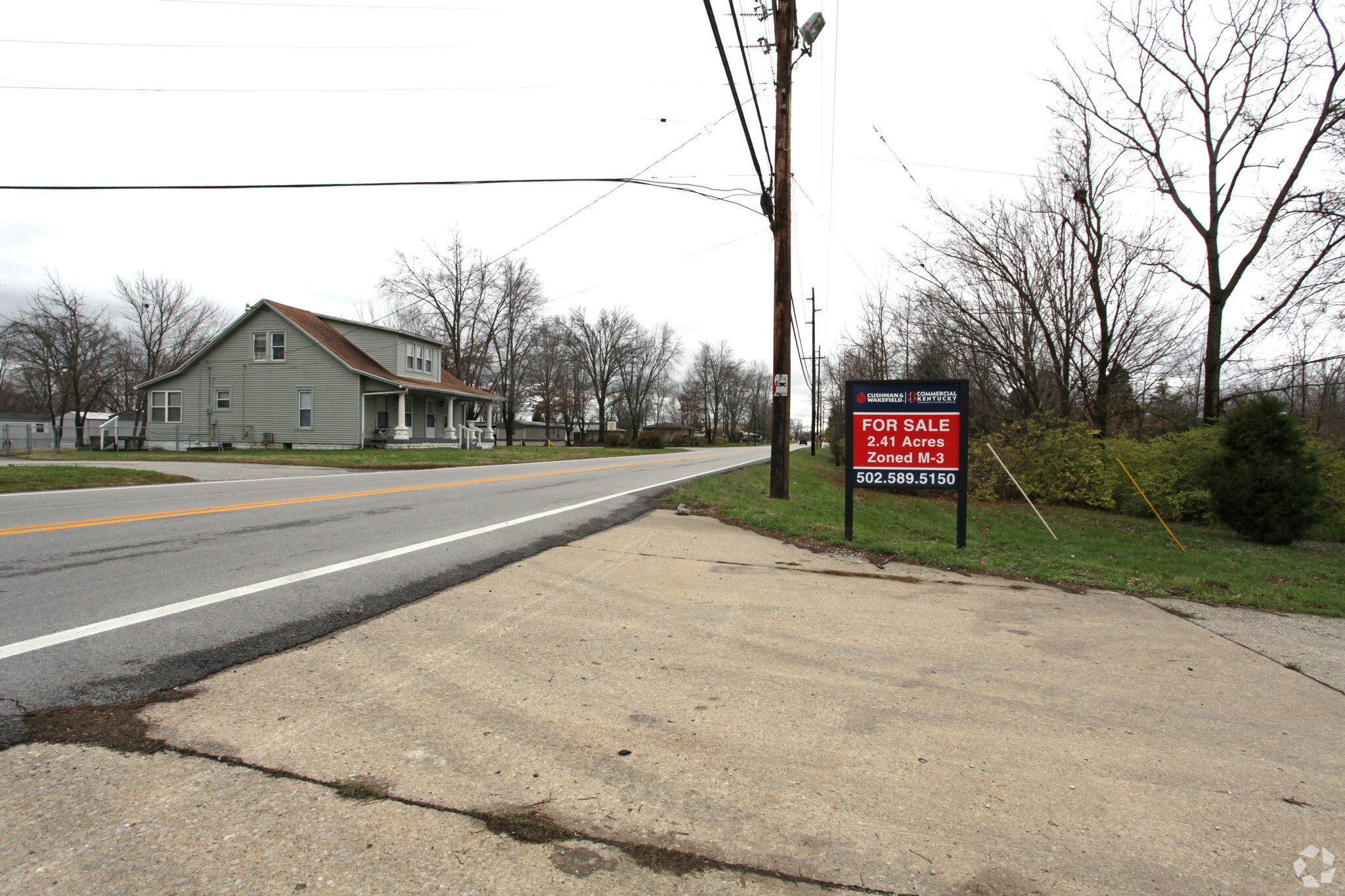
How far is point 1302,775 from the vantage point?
9.41 ft

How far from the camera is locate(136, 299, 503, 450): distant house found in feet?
100

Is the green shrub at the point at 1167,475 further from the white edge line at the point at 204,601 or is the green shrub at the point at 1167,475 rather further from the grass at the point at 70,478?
the grass at the point at 70,478

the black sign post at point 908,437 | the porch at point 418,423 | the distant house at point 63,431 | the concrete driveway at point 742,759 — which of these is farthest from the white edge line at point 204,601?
the distant house at point 63,431

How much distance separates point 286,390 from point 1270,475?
35369mm

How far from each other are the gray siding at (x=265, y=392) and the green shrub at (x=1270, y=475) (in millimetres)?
31024

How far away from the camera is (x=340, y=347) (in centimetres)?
3189

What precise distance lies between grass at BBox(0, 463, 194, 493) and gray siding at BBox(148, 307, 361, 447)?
15.8 meters

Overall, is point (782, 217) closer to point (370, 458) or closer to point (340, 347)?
point (370, 458)

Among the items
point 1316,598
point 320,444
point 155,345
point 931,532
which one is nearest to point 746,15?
point 931,532

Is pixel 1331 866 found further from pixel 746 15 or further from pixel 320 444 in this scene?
pixel 320 444

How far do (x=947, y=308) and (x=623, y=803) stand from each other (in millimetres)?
22381

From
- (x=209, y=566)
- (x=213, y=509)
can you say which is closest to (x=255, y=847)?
(x=209, y=566)

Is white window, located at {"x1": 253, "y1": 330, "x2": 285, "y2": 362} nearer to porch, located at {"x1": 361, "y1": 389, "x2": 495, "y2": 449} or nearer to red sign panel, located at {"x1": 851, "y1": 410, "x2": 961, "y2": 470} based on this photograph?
porch, located at {"x1": 361, "y1": 389, "x2": 495, "y2": 449}

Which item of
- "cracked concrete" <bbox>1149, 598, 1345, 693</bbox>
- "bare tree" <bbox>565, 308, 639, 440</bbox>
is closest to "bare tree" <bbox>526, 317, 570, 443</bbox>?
"bare tree" <bbox>565, 308, 639, 440</bbox>
